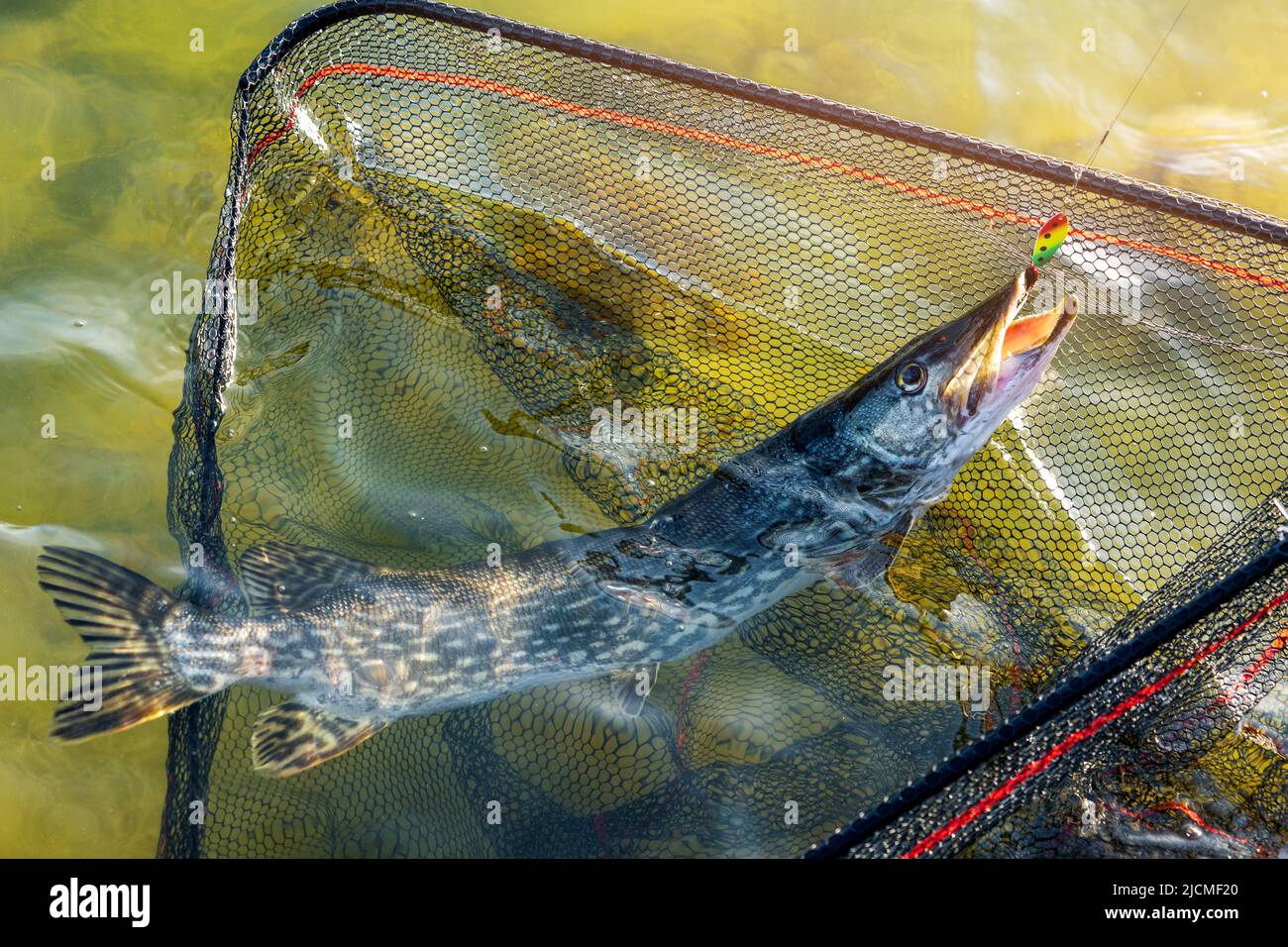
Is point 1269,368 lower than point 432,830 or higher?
higher

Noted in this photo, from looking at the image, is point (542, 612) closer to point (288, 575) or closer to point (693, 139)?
point (288, 575)

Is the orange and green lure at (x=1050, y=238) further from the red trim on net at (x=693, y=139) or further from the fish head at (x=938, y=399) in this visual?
the red trim on net at (x=693, y=139)

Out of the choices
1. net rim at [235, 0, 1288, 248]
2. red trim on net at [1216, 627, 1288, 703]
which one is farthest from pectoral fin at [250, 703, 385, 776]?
red trim on net at [1216, 627, 1288, 703]

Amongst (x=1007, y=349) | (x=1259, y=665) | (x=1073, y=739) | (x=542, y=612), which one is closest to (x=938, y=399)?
(x=1007, y=349)
